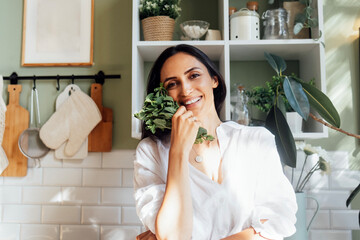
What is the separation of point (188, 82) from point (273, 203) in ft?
1.71

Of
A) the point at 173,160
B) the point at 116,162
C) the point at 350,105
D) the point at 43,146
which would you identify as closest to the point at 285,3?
the point at 350,105

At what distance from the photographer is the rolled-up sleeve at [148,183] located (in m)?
1.11

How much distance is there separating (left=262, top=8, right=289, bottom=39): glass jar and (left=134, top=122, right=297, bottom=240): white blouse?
0.62 metres

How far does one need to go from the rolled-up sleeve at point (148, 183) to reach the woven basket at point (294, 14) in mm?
934

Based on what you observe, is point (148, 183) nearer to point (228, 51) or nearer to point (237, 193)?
point (237, 193)

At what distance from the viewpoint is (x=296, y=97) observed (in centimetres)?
137

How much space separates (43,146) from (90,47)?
0.61 meters

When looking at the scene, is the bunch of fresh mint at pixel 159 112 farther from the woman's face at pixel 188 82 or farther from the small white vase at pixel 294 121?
the small white vase at pixel 294 121

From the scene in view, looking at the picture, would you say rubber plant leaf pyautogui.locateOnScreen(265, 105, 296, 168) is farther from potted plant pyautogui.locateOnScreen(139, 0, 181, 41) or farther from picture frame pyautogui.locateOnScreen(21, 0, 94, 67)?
picture frame pyautogui.locateOnScreen(21, 0, 94, 67)

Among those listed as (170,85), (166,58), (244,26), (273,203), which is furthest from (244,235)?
(244,26)

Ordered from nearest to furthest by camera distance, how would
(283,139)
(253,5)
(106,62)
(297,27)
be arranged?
1. (283,139)
2. (297,27)
3. (253,5)
4. (106,62)

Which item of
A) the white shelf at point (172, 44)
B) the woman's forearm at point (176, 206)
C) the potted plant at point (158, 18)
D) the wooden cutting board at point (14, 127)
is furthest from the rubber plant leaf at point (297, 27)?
the wooden cutting board at point (14, 127)

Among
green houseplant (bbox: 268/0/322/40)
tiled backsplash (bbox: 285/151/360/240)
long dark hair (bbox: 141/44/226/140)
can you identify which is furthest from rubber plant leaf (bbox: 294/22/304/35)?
tiled backsplash (bbox: 285/151/360/240)

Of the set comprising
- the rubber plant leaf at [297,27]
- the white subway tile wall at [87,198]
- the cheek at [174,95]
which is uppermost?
the rubber plant leaf at [297,27]
